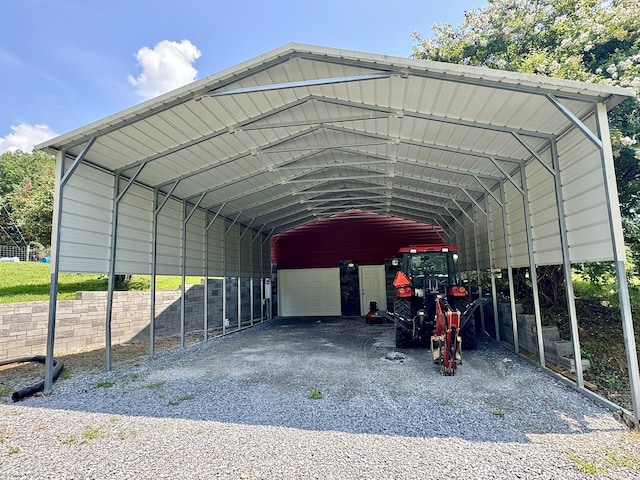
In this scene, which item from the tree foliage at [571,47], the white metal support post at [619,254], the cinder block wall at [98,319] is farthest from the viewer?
the cinder block wall at [98,319]

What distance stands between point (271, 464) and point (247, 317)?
10.3 metres

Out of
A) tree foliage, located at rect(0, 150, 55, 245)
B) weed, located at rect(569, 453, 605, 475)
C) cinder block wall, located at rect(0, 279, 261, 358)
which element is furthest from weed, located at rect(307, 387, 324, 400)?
tree foliage, located at rect(0, 150, 55, 245)

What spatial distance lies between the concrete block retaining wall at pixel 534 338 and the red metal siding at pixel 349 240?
21.6ft

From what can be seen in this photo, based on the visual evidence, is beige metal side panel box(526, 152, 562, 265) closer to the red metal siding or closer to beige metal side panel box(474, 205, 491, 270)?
beige metal side panel box(474, 205, 491, 270)

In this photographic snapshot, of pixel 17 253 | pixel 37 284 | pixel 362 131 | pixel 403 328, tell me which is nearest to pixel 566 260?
pixel 403 328

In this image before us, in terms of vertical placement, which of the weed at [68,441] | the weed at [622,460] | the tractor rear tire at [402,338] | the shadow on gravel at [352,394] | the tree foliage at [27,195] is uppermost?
the tree foliage at [27,195]

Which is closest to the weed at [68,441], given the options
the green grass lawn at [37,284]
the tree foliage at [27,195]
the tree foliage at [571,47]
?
the green grass lawn at [37,284]

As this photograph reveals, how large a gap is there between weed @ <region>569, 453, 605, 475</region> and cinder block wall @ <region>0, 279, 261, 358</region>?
320 inches

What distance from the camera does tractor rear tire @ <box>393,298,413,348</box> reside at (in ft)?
22.7

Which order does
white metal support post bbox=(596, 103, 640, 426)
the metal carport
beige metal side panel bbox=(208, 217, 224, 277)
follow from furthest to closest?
beige metal side panel bbox=(208, 217, 224, 277)
the metal carport
white metal support post bbox=(596, 103, 640, 426)

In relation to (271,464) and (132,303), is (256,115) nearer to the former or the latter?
(271,464)

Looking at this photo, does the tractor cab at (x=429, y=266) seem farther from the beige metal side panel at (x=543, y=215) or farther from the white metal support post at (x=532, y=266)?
the beige metal side panel at (x=543, y=215)

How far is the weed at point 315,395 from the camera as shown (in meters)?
4.25

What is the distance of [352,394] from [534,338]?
11.8 feet
